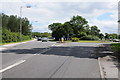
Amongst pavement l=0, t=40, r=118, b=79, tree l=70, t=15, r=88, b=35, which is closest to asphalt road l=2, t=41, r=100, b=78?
pavement l=0, t=40, r=118, b=79

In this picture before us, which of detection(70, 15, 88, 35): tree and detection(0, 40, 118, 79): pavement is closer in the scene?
detection(0, 40, 118, 79): pavement

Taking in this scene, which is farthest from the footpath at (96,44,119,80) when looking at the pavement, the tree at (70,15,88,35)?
the tree at (70,15,88,35)

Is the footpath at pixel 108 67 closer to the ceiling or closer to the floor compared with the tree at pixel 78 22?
closer to the floor

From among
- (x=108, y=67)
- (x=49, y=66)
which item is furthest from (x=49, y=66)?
(x=108, y=67)

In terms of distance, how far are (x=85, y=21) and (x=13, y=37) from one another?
72126mm

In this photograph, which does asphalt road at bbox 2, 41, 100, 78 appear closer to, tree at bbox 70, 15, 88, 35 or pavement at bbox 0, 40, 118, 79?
pavement at bbox 0, 40, 118, 79

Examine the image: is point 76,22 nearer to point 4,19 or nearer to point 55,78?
point 4,19

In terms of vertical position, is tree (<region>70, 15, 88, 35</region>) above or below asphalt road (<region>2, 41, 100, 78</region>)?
above

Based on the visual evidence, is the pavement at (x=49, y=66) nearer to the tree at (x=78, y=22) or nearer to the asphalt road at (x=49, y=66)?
the asphalt road at (x=49, y=66)

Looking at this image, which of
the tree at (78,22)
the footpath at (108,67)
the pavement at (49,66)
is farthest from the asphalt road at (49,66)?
the tree at (78,22)

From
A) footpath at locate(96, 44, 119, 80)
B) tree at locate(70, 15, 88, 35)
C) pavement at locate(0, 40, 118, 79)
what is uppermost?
tree at locate(70, 15, 88, 35)

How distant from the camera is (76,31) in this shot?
110875 millimetres

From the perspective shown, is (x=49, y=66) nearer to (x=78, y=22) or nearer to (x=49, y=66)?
(x=49, y=66)

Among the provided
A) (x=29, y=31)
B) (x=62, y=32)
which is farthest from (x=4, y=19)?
(x=62, y=32)
